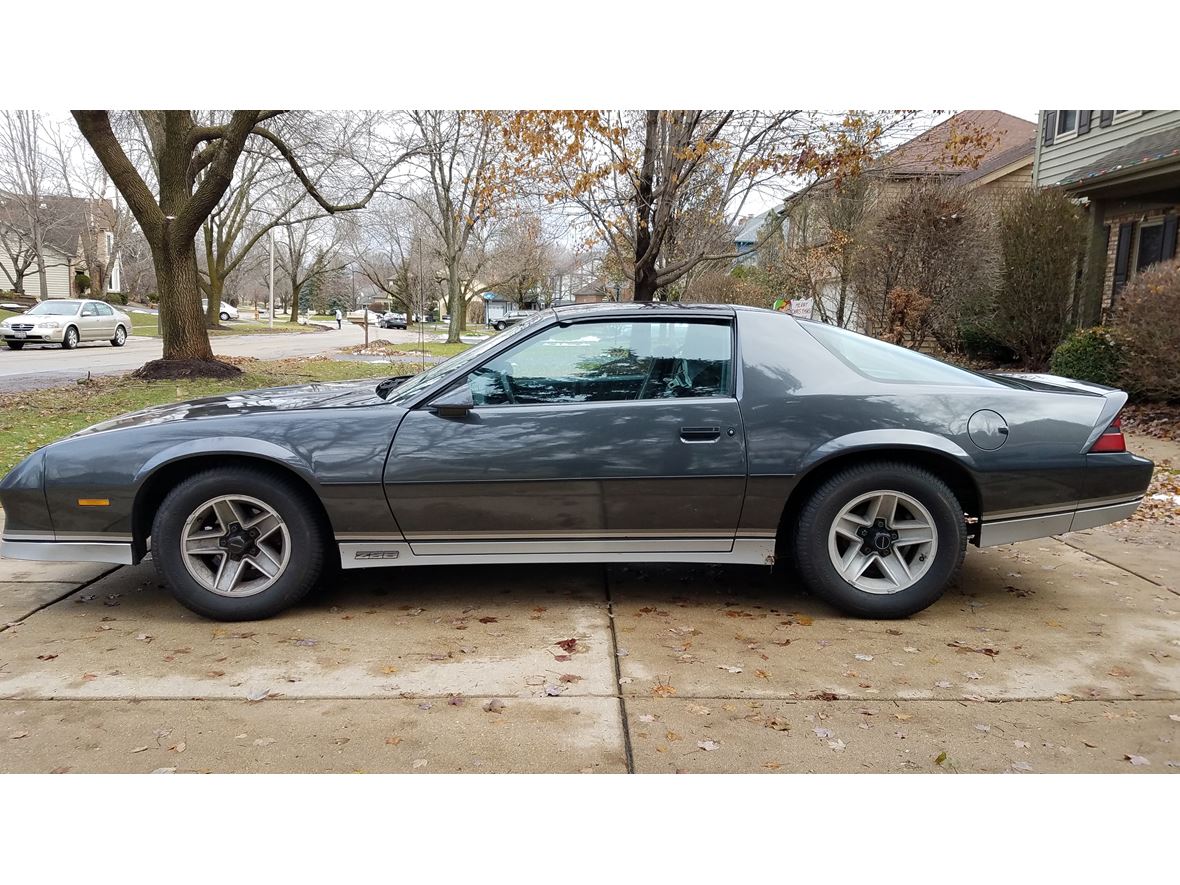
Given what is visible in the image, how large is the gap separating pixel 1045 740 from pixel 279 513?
10.7 feet

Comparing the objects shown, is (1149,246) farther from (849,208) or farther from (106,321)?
(106,321)

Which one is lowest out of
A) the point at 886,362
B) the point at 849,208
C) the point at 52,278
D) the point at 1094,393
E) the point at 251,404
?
the point at 251,404

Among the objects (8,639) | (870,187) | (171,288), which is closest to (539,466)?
(8,639)

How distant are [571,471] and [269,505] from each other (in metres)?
1.42

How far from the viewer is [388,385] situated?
4.65 meters

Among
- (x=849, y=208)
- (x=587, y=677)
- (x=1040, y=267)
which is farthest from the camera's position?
(x=849, y=208)

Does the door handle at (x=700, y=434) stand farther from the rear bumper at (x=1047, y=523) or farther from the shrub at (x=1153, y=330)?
the shrub at (x=1153, y=330)

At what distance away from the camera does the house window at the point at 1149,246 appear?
1345 cm

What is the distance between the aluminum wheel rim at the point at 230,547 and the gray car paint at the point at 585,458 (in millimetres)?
245

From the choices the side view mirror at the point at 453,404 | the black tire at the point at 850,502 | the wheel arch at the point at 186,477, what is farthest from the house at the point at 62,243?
the black tire at the point at 850,502

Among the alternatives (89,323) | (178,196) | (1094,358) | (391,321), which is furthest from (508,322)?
(391,321)

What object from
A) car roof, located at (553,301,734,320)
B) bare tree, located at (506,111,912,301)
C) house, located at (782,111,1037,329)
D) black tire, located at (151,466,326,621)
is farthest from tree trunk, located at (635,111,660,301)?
black tire, located at (151,466,326,621)

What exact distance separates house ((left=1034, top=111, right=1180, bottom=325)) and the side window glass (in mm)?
10816

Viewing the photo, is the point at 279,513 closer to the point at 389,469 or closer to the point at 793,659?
the point at 389,469
